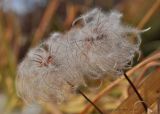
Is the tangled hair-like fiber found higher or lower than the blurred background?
lower

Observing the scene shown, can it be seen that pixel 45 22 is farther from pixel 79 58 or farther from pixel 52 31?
pixel 79 58

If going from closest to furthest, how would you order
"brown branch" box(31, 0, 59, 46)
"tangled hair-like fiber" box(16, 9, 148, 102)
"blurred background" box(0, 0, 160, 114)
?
1. "tangled hair-like fiber" box(16, 9, 148, 102)
2. "blurred background" box(0, 0, 160, 114)
3. "brown branch" box(31, 0, 59, 46)

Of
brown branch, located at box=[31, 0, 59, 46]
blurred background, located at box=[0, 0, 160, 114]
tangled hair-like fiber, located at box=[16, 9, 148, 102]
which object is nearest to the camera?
tangled hair-like fiber, located at box=[16, 9, 148, 102]


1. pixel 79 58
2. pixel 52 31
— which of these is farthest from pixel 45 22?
pixel 79 58

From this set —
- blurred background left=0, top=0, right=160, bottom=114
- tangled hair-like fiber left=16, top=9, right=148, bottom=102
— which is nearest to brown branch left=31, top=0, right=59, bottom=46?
blurred background left=0, top=0, right=160, bottom=114

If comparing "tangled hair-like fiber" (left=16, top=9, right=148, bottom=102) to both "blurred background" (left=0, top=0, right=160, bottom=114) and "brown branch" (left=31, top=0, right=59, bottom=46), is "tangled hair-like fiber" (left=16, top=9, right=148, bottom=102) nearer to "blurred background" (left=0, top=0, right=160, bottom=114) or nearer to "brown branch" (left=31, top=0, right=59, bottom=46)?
"blurred background" (left=0, top=0, right=160, bottom=114)

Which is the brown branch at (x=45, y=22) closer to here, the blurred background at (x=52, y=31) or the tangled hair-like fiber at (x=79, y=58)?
the blurred background at (x=52, y=31)

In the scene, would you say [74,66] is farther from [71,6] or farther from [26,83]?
[71,6]

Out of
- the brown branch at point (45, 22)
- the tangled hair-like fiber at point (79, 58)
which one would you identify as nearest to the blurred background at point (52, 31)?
the brown branch at point (45, 22)

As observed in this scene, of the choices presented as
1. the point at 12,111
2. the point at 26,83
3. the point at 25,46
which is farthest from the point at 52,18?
the point at 26,83
